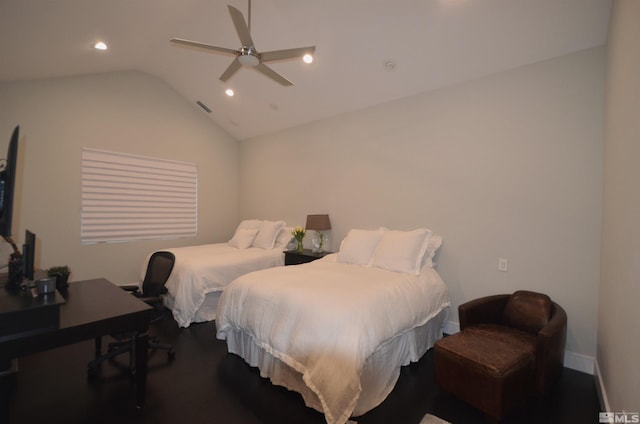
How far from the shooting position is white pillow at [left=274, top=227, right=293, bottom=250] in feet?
15.4

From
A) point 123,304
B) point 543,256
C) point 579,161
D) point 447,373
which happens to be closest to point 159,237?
point 123,304

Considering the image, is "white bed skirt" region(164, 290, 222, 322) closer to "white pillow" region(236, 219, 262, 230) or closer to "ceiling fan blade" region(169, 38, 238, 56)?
"white pillow" region(236, 219, 262, 230)

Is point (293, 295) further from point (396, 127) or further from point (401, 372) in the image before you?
point (396, 127)

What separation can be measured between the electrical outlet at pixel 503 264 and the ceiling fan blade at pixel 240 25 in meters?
2.96

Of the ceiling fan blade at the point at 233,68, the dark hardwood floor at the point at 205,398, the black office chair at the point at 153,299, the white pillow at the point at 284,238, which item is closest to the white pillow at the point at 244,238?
the white pillow at the point at 284,238

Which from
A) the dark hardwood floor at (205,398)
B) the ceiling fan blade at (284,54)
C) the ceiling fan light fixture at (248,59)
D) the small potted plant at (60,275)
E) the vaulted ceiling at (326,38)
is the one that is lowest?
the dark hardwood floor at (205,398)

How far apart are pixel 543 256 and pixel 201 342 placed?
3374mm

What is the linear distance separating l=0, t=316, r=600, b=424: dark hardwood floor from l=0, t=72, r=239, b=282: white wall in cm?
203

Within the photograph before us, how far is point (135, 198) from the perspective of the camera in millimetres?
4727

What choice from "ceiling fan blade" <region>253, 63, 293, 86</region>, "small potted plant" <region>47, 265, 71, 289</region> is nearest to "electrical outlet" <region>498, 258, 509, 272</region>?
"ceiling fan blade" <region>253, 63, 293, 86</region>

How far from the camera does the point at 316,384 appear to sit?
1796mm

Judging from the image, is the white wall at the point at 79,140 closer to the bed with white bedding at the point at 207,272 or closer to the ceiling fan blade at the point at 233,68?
the bed with white bedding at the point at 207,272

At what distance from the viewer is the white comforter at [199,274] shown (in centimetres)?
341

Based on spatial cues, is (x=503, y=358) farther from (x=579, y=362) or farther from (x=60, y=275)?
(x=60, y=275)
